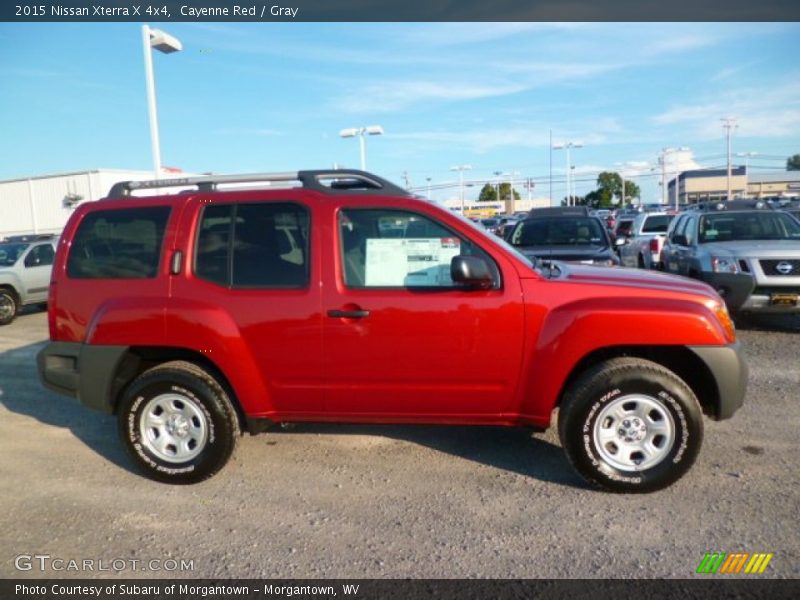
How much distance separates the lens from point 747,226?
30.5ft

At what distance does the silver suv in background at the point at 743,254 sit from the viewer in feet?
25.0

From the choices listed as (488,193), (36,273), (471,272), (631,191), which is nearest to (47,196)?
(36,273)

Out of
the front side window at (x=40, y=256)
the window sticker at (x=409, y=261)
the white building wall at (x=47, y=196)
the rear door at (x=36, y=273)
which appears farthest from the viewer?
the white building wall at (x=47, y=196)

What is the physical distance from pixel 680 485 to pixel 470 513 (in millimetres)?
1391

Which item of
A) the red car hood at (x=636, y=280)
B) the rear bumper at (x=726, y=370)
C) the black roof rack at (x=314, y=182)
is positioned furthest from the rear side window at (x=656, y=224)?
the black roof rack at (x=314, y=182)

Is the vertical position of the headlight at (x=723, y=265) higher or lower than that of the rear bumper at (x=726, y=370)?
higher

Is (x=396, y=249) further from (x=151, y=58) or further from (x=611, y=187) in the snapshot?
(x=611, y=187)

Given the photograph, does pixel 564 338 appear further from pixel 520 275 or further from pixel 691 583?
pixel 691 583

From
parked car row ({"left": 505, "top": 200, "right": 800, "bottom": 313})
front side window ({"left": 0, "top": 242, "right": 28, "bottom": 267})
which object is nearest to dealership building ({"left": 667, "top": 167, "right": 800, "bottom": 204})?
parked car row ({"left": 505, "top": 200, "right": 800, "bottom": 313})

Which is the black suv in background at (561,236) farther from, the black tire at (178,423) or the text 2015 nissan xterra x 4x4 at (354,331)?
the black tire at (178,423)

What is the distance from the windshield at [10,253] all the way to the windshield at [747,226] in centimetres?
1352

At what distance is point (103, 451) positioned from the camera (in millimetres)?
4664

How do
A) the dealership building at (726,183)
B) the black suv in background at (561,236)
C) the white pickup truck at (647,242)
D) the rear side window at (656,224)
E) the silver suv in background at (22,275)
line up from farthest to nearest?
the dealership building at (726,183) < the rear side window at (656,224) < the white pickup truck at (647,242) < the silver suv in background at (22,275) < the black suv in background at (561,236)

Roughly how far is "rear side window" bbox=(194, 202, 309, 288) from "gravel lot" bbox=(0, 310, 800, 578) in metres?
1.41
